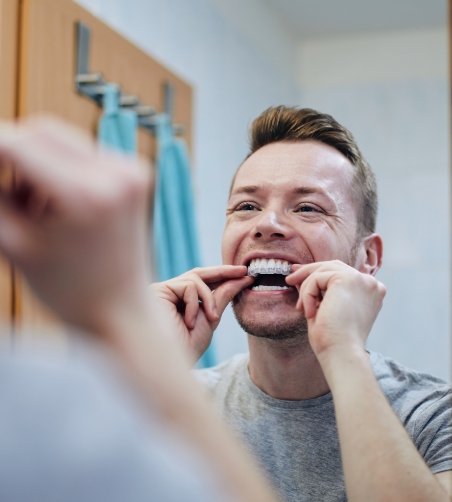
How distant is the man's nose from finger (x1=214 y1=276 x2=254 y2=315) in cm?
7

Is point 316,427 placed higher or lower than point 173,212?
lower

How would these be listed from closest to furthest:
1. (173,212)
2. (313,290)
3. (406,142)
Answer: (313,290), (173,212), (406,142)

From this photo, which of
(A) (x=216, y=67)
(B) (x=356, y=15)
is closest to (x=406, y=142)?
(B) (x=356, y=15)

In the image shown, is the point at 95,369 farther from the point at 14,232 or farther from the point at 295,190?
the point at 295,190

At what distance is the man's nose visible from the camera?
1206 millimetres

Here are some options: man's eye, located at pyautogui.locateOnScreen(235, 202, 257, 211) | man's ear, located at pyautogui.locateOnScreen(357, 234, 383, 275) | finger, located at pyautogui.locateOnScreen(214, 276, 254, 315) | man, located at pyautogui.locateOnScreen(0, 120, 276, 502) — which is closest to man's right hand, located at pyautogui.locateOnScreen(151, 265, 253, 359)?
finger, located at pyautogui.locateOnScreen(214, 276, 254, 315)

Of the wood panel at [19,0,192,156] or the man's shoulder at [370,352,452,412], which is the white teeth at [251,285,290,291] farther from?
the wood panel at [19,0,192,156]

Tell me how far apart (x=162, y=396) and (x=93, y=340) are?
0.03 metres

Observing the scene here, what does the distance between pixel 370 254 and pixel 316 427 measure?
1.13ft

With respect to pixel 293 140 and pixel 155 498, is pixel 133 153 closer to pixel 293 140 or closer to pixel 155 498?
pixel 293 140

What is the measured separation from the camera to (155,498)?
26cm

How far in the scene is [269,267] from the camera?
47.6 inches

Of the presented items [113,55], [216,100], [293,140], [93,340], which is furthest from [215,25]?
[93,340]

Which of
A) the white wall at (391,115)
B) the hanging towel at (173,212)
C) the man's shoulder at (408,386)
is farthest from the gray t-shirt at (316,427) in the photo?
the white wall at (391,115)
